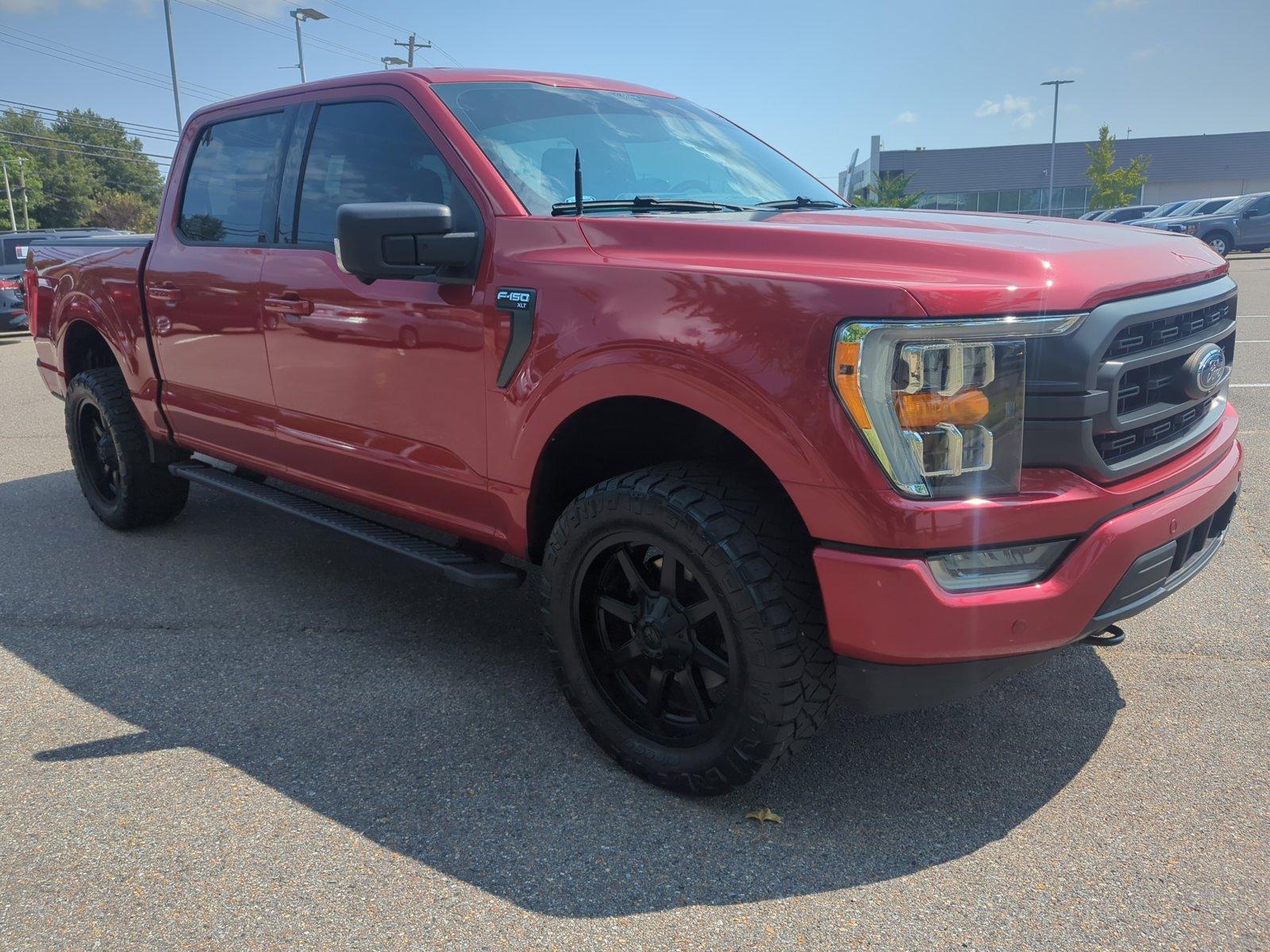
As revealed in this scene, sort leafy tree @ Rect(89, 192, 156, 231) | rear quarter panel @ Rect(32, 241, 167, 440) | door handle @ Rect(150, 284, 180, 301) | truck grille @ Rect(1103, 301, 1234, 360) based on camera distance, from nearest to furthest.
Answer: truck grille @ Rect(1103, 301, 1234, 360) < door handle @ Rect(150, 284, 180, 301) < rear quarter panel @ Rect(32, 241, 167, 440) < leafy tree @ Rect(89, 192, 156, 231)

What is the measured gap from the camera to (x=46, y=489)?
6.18 m

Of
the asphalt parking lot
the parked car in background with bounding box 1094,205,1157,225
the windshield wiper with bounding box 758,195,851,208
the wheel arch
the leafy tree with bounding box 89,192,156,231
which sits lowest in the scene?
the asphalt parking lot

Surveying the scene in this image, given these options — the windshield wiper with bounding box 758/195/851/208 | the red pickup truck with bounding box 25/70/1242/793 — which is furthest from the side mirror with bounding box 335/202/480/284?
the windshield wiper with bounding box 758/195/851/208

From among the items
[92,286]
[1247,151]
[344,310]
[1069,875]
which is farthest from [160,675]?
[1247,151]

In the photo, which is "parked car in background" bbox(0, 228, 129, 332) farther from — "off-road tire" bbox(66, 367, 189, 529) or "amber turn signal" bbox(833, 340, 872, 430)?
"amber turn signal" bbox(833, 340, 872, 430)

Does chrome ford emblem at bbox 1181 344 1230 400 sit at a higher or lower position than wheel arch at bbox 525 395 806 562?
higher

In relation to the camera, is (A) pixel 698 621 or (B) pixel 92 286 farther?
(B) pixel 92 286

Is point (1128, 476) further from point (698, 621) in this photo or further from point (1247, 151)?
point (1247, 151)

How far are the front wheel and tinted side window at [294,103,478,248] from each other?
1.05 m

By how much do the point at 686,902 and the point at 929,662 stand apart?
29.9 inches

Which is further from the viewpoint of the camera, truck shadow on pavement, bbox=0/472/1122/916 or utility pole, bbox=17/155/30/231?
utility pole, bbox=17/155/30/231

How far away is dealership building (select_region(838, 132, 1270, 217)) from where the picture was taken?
5816 cm

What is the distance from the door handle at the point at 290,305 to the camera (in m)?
3.51

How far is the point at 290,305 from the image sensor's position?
3584 millimetres
